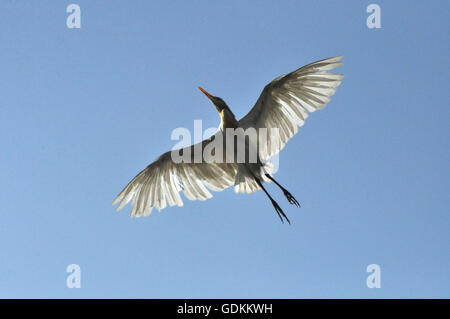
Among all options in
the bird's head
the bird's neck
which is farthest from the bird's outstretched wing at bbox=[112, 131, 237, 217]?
the bird's head

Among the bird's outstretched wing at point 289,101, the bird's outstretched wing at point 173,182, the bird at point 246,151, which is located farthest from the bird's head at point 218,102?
the bird's outstretched wing at point 173,182

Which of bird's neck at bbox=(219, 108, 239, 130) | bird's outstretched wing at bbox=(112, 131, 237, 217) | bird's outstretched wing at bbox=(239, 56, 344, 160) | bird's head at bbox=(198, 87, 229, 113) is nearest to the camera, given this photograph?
bird's outstretched wing at bbox=(239, 56, 344, 160)

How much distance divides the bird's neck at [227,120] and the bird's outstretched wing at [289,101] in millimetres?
269

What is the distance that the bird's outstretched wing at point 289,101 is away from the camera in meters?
7.24

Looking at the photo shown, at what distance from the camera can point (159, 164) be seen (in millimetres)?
8555

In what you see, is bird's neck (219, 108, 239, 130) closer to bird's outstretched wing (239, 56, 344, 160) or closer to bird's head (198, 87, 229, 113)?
bird's head (198, 87, 229, 113)

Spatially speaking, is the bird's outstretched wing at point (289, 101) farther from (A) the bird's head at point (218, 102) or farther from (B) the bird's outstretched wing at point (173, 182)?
(B) the bird's outstretched wing at point (173, 182)

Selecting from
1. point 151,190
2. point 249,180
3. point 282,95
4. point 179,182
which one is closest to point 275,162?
point 249,180

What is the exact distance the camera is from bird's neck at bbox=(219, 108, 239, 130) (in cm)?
777

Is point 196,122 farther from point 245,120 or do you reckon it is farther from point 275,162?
point 275,162

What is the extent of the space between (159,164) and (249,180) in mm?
1914

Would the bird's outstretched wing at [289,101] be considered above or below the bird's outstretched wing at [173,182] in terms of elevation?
Result: above

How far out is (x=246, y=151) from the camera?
307 inches

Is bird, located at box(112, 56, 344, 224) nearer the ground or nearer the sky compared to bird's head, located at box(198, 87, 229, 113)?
nearer the ground
